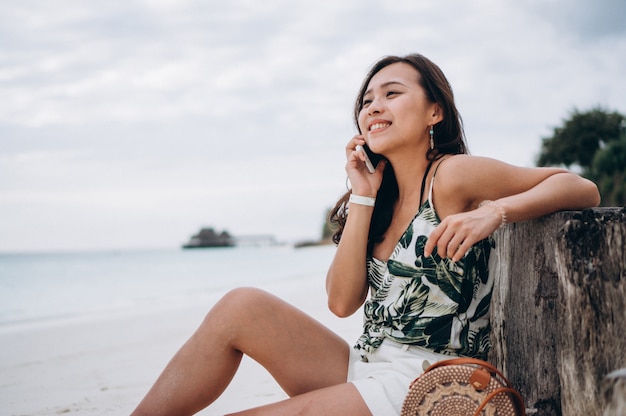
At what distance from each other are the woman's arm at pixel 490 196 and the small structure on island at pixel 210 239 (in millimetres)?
84462

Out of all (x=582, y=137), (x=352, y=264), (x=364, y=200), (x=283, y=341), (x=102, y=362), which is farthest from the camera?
(x=582, y=137)

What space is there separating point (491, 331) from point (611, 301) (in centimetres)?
83

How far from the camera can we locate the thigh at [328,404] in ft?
6.12

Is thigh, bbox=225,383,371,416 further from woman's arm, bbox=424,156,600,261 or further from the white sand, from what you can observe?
the white sand

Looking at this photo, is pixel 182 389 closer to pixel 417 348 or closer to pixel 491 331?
pixel 417 348

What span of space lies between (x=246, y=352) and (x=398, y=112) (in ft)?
3.88

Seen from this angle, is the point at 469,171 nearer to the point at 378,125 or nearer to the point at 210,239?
the point at 378,125

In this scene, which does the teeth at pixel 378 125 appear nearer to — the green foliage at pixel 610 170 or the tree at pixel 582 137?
the green foliage at pixel 610 170

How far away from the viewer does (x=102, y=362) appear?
5754 mm

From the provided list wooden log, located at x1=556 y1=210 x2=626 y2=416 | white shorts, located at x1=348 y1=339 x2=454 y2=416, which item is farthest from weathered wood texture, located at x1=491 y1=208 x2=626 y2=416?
white shorts, located at x1=348 y1=339 x2=454 y2=416

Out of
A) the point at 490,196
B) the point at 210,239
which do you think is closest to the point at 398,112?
the point at 490,196

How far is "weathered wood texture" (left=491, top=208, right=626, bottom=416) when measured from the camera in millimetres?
1657

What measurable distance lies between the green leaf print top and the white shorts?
3 centimetres

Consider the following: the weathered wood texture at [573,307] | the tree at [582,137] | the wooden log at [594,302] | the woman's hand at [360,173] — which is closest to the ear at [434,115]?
the woman's hand at [360,173]
